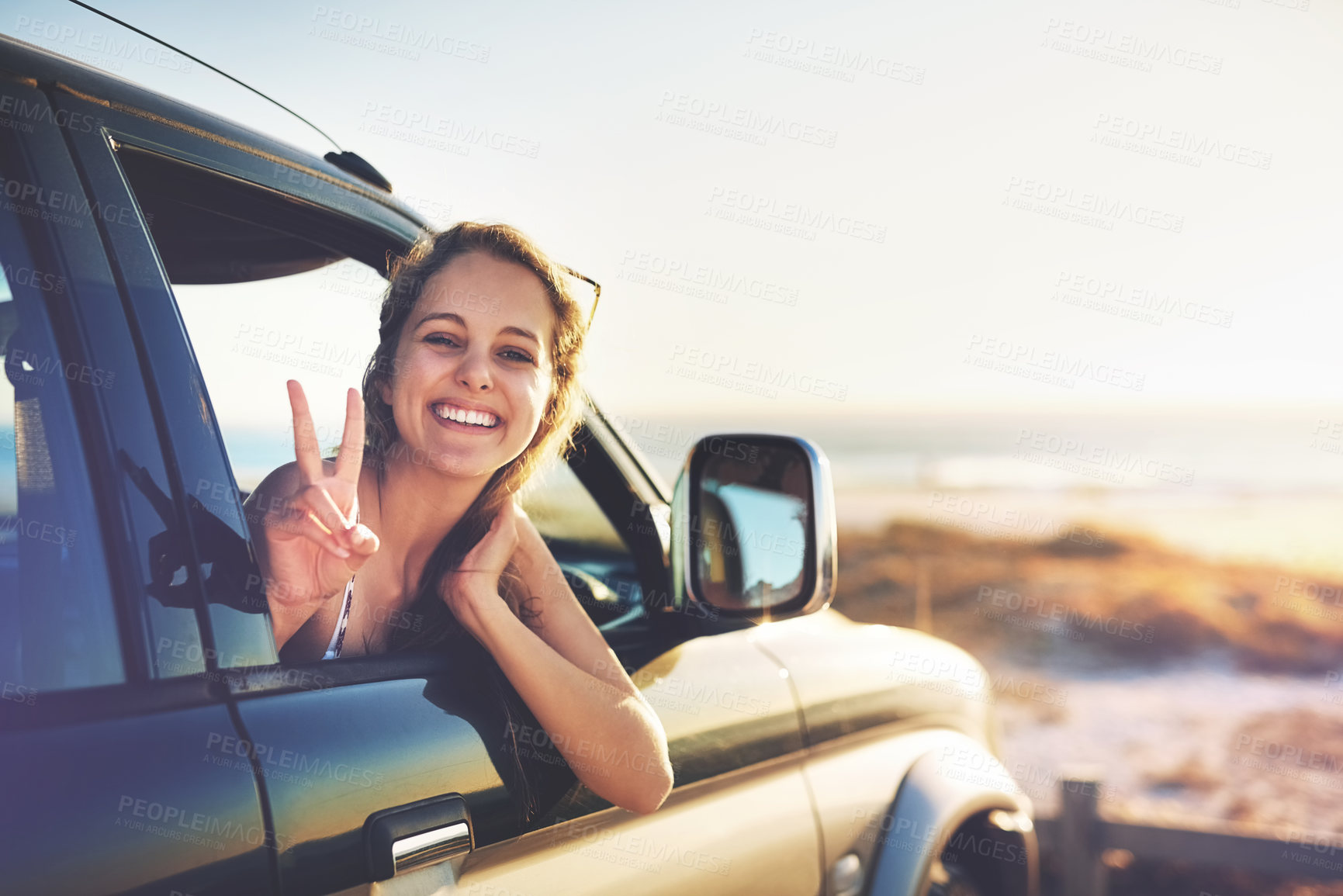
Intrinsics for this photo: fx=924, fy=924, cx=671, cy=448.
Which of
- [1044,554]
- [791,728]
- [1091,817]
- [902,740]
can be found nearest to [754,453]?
[791,728]

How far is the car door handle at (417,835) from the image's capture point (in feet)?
3.96

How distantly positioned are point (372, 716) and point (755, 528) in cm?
109

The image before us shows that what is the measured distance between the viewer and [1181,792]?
9.26 metres

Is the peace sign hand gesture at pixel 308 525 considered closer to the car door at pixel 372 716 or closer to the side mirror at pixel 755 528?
the car door at pixel 372 716

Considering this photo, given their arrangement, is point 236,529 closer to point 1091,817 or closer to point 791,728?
point 791,728

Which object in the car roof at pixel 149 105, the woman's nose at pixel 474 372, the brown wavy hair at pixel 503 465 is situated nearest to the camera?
the car roof at pixel 149 105

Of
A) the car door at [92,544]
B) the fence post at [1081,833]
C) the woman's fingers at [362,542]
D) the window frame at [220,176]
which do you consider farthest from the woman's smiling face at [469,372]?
the fence post at [1081,833]

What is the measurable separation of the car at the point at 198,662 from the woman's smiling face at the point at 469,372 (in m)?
0.15

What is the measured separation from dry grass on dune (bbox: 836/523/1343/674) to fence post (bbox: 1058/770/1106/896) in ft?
43.1

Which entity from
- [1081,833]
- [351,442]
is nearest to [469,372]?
[351,442]

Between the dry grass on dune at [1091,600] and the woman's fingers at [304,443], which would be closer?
the woman's fingers at [304,443]

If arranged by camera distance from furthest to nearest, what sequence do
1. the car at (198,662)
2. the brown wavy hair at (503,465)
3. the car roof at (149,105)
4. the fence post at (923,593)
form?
the fence post at (923,593) < the brown wavy hair at (503,465) < the car roof at (149,105) < the car at (198,662)

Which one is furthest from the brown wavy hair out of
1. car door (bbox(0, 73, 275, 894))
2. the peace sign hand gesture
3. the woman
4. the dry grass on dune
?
the dry grass on dune

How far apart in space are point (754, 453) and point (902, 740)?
2.95 ft
